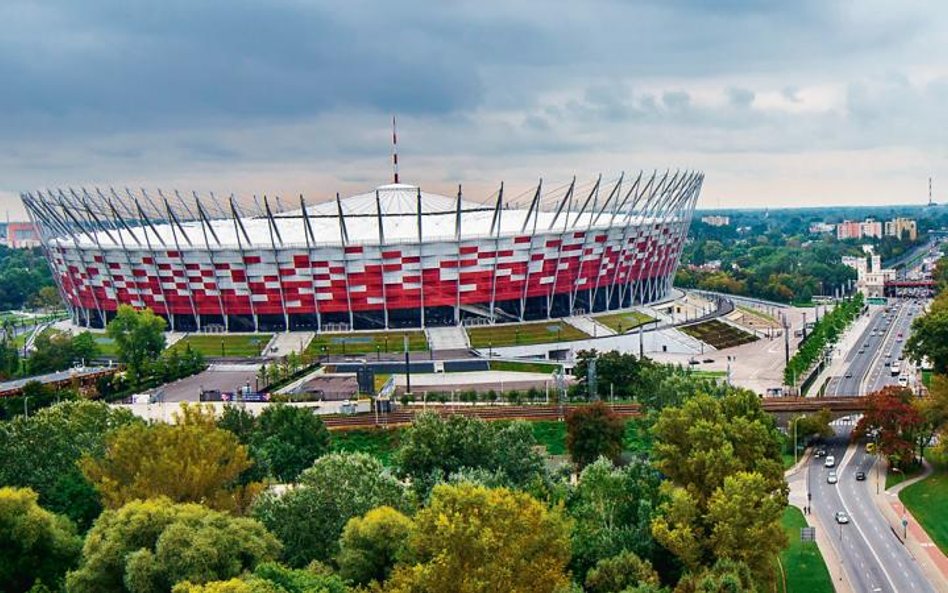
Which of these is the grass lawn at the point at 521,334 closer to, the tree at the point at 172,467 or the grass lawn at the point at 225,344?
the grass lawn at the point at 225,344

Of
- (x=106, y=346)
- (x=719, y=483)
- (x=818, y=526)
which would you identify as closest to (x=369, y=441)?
Answer: (x=818, y=526)

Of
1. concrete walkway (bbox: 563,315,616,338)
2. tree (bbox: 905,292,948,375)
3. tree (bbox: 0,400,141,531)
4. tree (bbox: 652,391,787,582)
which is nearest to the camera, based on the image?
tree (bbox: 652,391,787,582)

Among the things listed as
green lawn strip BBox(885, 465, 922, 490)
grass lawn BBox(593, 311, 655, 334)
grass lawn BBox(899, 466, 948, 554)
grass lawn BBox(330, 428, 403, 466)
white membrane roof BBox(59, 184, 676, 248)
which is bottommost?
green lawn strip BBox(885, 465, 922, 490)

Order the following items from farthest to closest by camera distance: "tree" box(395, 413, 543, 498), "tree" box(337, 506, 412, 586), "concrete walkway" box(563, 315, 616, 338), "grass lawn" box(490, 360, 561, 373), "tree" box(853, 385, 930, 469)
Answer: "concrete walkway" box(563, 315, 616, 338), "grass lawn" box(490, 360, 561, 373), "tree" box(853, 385, 930, 469), "tree" box(395, 413, 543, 498), "tree" box(337, 506, 412, 586)

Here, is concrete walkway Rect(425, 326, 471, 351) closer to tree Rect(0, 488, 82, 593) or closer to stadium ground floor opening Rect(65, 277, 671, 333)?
stadium ground floor opening Rect(65, 277, 671, 333)

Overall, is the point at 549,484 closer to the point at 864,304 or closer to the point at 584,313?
the point at 584,313

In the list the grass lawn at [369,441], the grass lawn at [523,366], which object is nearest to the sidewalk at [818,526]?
the grass lawn at [369,441]

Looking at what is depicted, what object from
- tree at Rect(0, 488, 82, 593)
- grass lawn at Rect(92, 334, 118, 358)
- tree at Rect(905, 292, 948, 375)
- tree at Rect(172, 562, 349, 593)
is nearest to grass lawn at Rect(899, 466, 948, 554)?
tree at Rect(905, 292, 948, 375)

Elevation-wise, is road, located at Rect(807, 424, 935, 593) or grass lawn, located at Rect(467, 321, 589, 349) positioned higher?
grass lawn, located at Rect(467, 321, 589, 349)
